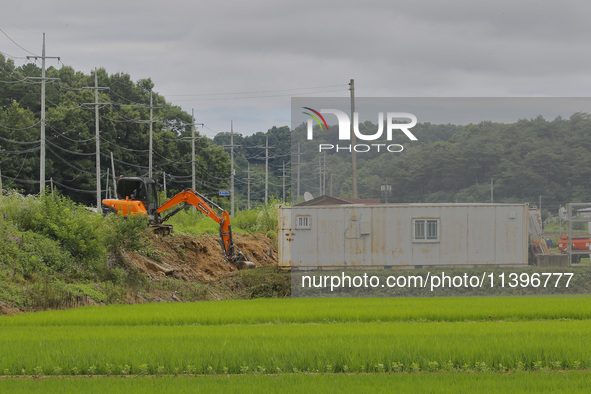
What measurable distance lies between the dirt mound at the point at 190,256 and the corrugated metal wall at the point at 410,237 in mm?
5439

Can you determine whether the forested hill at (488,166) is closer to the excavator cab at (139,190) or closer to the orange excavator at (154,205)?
the orange excavator at (154,205)

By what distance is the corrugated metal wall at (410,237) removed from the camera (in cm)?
2978

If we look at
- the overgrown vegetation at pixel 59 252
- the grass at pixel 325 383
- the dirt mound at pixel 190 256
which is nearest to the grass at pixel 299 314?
the overgrown vegetation at pixel 59 252

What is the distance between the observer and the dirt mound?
31.0 meters

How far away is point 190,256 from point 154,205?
324 cm

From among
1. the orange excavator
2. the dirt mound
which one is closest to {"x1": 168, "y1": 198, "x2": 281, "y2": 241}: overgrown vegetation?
the dirt mound

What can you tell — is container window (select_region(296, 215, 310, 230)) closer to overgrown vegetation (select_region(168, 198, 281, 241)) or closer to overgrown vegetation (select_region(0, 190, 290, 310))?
overgrown vegetation (select_region(0, 190, 290, 310))

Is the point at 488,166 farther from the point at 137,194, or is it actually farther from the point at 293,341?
the point at 293,341

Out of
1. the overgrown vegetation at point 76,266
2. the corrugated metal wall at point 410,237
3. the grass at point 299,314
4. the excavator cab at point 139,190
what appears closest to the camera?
the grass at point 299,314

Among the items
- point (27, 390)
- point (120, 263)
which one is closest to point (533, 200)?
point (120, 263)

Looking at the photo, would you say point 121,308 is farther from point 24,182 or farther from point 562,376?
point 24,182

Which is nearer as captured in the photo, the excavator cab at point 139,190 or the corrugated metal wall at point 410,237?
the corrugated metal wall at point 410,237

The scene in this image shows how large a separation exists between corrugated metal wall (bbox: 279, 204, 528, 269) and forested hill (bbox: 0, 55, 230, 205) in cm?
4129

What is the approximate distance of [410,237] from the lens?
2983cm
